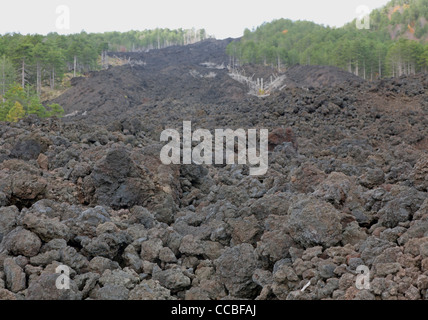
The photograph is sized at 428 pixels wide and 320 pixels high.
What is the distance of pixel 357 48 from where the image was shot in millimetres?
57062

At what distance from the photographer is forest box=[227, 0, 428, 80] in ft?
178

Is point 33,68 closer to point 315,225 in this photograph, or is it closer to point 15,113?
point 15,113

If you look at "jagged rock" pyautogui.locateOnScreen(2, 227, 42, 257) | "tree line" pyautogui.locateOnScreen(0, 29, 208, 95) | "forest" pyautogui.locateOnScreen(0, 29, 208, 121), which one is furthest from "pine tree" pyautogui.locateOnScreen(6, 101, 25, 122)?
"jagged rock" pyautogui.locateOnScreen(2, 227, 42, 257)

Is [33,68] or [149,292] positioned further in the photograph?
[33,68]

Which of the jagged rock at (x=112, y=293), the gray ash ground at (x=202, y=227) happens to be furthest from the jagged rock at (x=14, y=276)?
the jagged rock at (x=112, y=293)

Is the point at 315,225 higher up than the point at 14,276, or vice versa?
the point at 315,225

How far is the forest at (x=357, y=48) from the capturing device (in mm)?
54406

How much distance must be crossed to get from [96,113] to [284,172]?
30.3 meters

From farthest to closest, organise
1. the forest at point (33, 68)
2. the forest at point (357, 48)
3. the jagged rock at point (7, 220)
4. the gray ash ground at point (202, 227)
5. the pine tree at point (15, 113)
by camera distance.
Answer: the forest at point (357, 48), the forest at point (33, 68), the pine tree at point (15, 113), the jagged rock at point (7, 220), the gray ash ground at point (202, 227)

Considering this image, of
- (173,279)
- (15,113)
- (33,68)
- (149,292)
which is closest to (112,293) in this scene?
(149,292)

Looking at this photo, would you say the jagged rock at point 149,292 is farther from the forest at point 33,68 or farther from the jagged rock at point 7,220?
the forest at point 33,68
